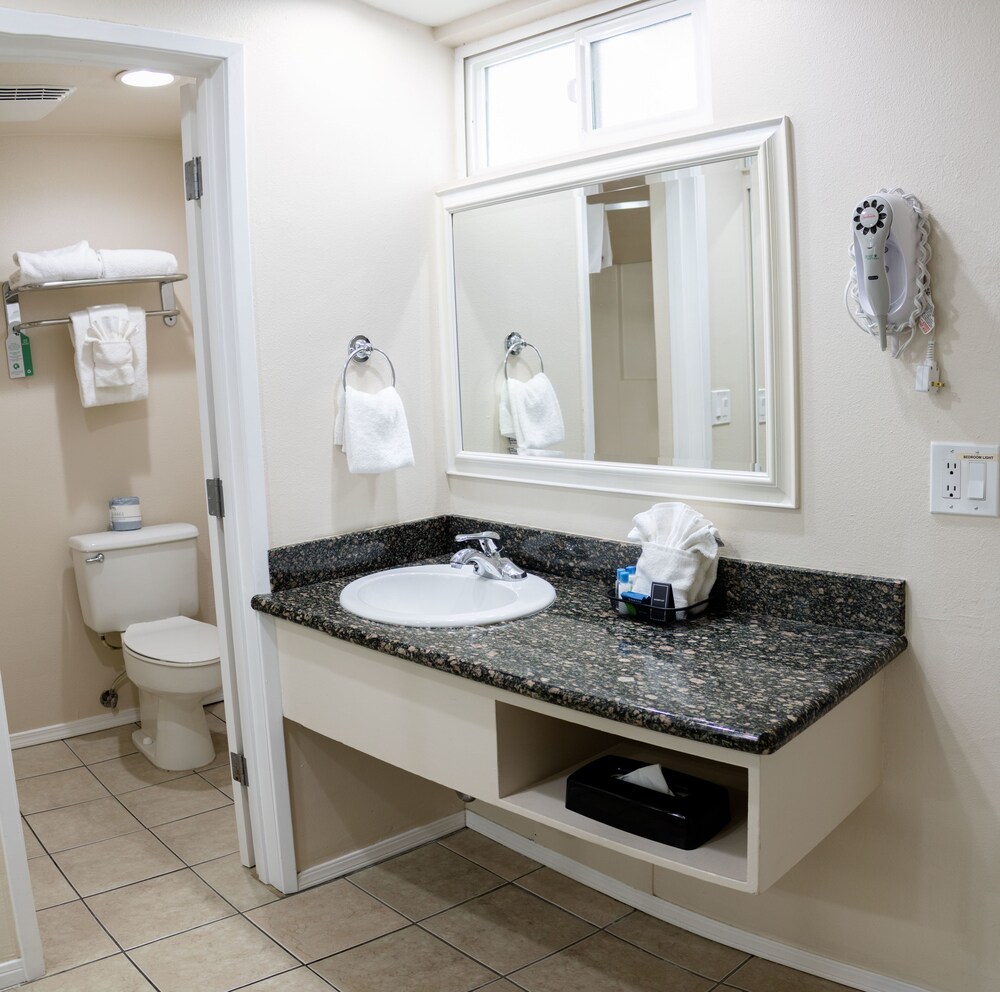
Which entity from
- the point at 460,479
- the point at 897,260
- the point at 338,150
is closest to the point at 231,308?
the point at 338,150

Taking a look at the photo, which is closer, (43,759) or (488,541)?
(488,541)

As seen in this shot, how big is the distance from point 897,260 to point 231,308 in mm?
1398

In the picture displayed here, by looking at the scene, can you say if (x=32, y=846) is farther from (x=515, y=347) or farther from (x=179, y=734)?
(x=515, y=347)

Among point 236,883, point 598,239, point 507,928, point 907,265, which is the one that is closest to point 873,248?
point 907,265

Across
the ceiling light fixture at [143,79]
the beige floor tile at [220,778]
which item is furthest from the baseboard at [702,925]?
the ceiling light fixture at [143,79]

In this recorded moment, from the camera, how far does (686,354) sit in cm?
216

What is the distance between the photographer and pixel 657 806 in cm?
169

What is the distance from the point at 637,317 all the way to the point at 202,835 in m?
1.86

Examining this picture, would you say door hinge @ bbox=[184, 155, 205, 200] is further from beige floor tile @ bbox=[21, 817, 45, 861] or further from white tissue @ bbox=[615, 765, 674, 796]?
beige floor tile @ bbox=[21, 817, 45, 861]

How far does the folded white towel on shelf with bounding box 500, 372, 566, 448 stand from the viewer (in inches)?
97.8

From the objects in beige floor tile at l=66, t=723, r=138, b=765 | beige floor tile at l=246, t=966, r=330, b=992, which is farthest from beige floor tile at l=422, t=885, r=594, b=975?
beige floor tile at l=66, t=723, r=138, b=765

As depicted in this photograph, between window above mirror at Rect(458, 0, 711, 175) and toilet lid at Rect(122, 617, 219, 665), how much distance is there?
171 centimetres

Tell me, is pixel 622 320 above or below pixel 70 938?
above

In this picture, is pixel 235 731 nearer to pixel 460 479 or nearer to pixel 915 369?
pixel 460 479
